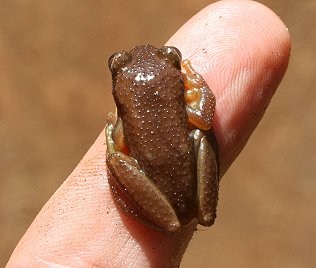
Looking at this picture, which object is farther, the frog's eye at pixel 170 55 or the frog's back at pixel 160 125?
the frog's eye at pixel 170 55

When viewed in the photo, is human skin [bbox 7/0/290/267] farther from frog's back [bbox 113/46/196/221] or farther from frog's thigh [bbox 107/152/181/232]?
frog's back [bbox 113/46/196/221]

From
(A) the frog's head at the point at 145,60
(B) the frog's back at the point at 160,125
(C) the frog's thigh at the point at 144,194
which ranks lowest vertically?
(C) the frog's thigh at the point at 144,194

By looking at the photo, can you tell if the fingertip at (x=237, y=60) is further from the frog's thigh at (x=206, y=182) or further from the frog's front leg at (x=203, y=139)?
the frog's thigh at (x=206, y=182)

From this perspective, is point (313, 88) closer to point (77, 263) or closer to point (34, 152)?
point (34, 152)

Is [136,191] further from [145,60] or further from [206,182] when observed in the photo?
[145,60]

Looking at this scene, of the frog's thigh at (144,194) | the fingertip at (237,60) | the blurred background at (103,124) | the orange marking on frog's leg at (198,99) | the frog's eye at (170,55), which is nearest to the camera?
the frog's thigh at (144,194)

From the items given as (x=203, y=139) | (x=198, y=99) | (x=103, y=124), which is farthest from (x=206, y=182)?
(x=103, y=124)

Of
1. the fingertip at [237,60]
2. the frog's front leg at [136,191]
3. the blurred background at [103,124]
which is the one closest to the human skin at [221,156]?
the fingertip at [237,60]
